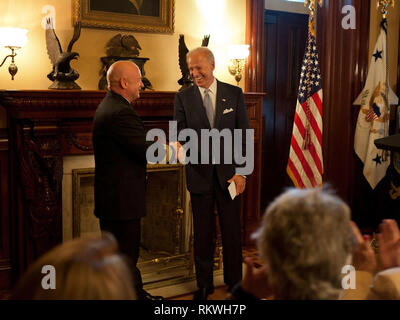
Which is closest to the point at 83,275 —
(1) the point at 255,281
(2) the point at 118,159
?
(1) the point at 255,281

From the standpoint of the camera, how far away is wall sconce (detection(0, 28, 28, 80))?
11.0 feet

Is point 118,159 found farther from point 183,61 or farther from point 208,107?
point 183,61

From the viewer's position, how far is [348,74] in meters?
5.07

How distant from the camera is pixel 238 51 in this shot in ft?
14.1

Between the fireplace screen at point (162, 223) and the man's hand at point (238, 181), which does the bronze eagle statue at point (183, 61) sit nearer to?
the fireplace screen at point (162, 223)

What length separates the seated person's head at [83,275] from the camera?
86cm

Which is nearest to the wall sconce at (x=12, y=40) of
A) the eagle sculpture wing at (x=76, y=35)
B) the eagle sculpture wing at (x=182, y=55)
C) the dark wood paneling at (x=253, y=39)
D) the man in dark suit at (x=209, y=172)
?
the eagle sculpture wing at (x=76, y=35)

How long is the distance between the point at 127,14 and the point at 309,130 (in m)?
1.95

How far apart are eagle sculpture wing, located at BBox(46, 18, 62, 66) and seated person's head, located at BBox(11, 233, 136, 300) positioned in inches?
114

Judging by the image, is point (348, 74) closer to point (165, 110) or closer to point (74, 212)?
point (165, 110)

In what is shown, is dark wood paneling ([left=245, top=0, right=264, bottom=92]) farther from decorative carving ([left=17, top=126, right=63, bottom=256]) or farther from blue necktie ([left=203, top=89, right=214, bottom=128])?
decorative carving ([left=17, top=126, right=63, bottom=256])

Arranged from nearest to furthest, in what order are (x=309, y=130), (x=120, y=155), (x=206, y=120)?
(x=120, y=155)
(x=206, y=120)
(x=309, y=130)

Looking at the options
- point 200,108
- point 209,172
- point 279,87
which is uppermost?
point 279,87

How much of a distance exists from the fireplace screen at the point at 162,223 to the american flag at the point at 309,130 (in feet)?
3.87
